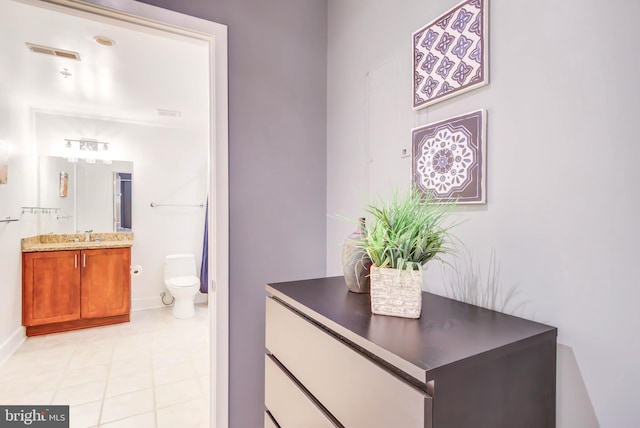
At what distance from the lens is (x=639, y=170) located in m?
0.69

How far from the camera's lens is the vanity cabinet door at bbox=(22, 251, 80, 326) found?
3.09m

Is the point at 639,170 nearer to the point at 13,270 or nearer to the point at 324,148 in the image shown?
the point at 324,148

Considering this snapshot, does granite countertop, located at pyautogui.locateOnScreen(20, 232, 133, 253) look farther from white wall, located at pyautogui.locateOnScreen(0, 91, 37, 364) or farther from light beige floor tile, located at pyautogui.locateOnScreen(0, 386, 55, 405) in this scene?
light beige floor tile, located at pyautogui.locateOnScreen(0, 386, 55, 405)

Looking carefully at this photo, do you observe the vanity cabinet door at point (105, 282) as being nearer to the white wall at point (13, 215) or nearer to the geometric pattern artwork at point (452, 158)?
the white wall at point (13, 215)

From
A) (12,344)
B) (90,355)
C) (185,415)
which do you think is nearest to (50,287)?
(12,344)

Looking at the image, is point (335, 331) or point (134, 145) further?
point (134, 145)

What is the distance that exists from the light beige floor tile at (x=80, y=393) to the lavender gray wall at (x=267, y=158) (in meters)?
1.26

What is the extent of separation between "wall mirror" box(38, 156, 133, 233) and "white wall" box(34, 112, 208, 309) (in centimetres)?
3

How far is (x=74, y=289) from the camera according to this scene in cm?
332

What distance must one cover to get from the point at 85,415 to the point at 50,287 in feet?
6.14

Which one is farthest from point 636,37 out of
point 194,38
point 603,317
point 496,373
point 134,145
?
point 134,145

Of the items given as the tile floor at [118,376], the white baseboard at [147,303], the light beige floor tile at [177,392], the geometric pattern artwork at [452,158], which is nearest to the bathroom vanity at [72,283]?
the tile floor at [118,376]

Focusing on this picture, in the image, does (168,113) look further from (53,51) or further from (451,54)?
A: (451,54)

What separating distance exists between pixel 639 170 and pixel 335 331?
794 mm
